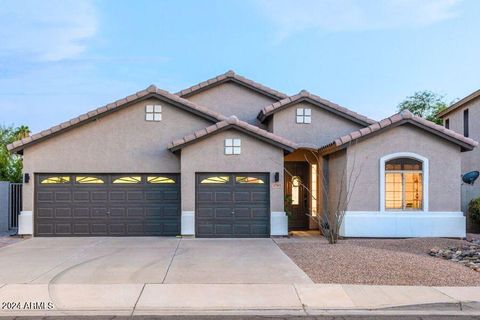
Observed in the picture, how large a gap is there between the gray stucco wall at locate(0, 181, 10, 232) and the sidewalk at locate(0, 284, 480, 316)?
35.8 ft

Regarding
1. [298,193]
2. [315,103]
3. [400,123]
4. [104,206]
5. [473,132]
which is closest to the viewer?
[400,123]

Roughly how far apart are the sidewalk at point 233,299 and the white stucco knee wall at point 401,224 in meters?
6.77

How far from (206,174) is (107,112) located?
4.12 metres

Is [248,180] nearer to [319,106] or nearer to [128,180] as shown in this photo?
[128,180]

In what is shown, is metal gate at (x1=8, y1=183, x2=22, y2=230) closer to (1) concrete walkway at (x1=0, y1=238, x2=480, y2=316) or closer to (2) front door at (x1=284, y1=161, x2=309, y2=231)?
(1) concrete walkway at (x1=0, y1=238, x2=480, y2=316)

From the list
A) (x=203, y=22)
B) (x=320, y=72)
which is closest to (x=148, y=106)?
(x=203, y=22)

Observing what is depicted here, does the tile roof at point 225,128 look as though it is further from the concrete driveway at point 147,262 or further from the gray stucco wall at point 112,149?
the concrete driveway at point 147,262

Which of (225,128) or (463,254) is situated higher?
(225,128)

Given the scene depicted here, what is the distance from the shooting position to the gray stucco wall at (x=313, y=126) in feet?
61.3

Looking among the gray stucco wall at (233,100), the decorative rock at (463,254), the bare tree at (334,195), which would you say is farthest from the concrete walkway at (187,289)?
the gray stucco wall at (233,100)

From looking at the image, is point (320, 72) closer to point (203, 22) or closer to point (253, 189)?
point (203, 22)

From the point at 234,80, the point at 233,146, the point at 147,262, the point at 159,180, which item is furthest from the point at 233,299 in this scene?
the point at 234,80

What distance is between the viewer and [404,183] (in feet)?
52.0

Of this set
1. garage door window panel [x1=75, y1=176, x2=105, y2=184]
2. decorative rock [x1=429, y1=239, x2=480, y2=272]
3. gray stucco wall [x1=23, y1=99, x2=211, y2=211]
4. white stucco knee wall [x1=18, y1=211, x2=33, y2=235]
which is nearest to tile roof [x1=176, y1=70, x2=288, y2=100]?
gray stucco wall [x1=23, y1=99, x2=211, y2=211]
